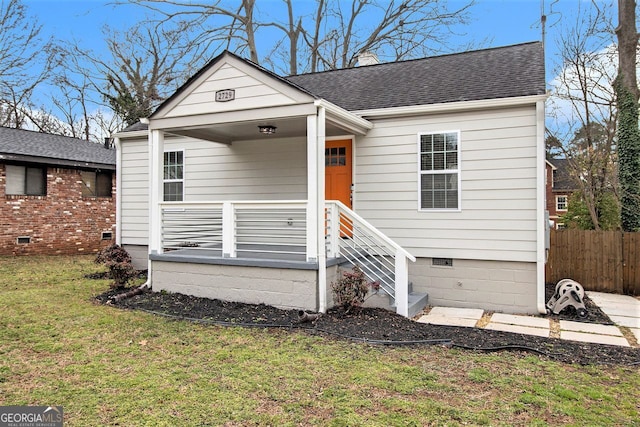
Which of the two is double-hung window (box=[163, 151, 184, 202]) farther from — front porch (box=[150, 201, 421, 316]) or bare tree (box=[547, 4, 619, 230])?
bare tree (box=[547, 4, 619, 230])

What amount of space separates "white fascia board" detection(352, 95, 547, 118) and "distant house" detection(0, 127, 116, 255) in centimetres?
1065

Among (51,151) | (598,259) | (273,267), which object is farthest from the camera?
(51,151)

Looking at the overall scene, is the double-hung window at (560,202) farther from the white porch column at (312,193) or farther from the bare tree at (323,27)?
the white porch column at (312,193)

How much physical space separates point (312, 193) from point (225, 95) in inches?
82.6

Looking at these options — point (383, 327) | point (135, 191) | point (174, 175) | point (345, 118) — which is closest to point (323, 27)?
point (174, 175)

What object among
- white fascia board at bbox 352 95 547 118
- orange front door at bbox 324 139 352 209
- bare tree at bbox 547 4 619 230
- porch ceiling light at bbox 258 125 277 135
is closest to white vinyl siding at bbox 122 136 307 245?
orange front door at bbox 324 139 352 209

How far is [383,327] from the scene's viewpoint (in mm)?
5078

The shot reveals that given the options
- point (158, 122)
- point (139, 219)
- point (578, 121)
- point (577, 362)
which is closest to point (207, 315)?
point (158, 122)

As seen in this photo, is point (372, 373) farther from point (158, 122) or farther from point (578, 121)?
point (578, 121)

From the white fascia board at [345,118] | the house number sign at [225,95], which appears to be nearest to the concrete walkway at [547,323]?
the white fascia board at [345,118]

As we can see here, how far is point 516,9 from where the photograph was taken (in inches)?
445

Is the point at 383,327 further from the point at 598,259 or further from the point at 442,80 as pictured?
the point at 598,259

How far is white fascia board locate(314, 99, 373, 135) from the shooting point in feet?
18.7

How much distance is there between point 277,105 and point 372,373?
3.84 metres
